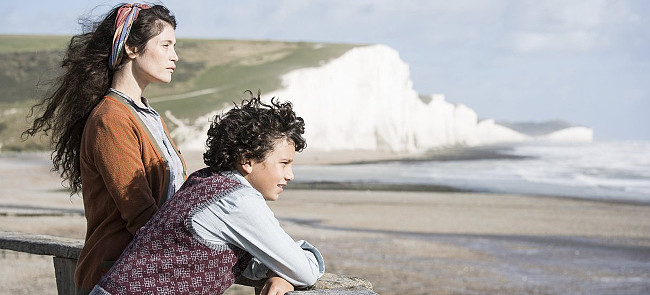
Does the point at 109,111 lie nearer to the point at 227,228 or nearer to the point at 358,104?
the point at 227,228

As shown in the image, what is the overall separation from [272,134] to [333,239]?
12300mm

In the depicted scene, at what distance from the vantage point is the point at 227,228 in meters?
2.23

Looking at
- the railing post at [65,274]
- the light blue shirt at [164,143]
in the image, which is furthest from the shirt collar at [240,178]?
the railing post at [65,274]

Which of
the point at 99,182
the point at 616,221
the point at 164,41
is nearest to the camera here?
the point at 99,182

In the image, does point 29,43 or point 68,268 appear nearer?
point 68,268

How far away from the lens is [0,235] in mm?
3832

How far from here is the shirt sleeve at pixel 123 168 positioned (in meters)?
2.55

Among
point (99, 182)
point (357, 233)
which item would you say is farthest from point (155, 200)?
point (357, 233)

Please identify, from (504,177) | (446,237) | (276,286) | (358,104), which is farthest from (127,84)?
(358,104)

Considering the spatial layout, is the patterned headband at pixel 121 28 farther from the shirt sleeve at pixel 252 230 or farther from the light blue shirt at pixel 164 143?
the shirt sleeve at pixel 252 230

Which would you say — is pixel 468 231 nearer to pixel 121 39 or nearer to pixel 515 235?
pixel 515 235

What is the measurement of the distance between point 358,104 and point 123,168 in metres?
48.8

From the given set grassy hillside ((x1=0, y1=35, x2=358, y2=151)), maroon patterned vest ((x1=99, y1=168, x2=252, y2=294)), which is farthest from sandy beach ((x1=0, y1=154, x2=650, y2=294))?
grassy hillside ((x1=0, y1=35, x2=358, y2=151))

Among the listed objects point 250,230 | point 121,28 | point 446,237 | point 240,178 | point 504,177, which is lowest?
point 504,177
